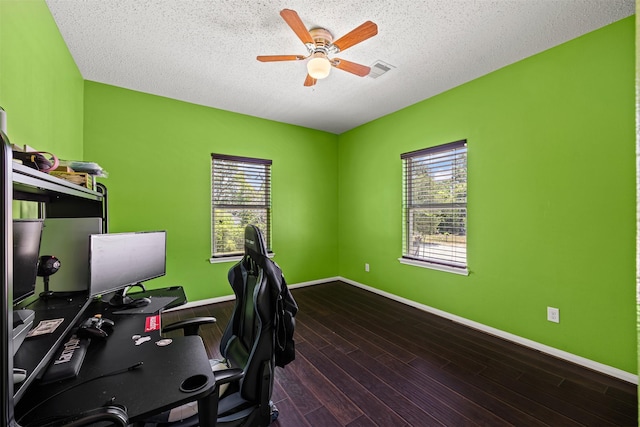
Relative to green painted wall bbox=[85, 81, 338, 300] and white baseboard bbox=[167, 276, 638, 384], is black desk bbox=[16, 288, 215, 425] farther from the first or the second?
white baseboard bbox=[167, 276, 638, 384]

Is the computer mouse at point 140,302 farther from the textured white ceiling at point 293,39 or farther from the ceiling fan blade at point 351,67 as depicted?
the ceiling fan blade at point 351,67

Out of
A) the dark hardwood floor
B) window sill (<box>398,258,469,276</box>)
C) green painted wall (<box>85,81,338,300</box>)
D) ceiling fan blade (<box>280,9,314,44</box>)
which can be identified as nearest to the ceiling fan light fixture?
ceiling fan blade (<box>280,9,314,44</box>)

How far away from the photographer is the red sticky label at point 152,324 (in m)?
1.46

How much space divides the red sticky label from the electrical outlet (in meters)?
3.09

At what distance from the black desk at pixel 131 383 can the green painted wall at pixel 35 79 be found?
127cm

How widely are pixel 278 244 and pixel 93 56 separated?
300cm

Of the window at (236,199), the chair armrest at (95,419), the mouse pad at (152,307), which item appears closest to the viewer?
the chair armrest at (95,419)

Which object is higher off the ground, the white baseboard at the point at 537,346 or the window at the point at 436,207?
the window at the point at 436,207

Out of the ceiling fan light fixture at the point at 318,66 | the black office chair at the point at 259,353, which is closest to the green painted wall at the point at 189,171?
the ceiling fan light fixture at the point at 318,66

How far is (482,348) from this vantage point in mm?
2510

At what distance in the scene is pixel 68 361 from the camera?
1087 mm

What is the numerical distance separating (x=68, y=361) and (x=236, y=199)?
9.60ft

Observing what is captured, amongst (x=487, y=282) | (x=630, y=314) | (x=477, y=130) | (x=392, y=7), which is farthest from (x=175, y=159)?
(x=630, y=314)

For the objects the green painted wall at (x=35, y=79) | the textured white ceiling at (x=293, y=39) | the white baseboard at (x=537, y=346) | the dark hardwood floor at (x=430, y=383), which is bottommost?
the dark hardwood floor at (x=430, y=383)
